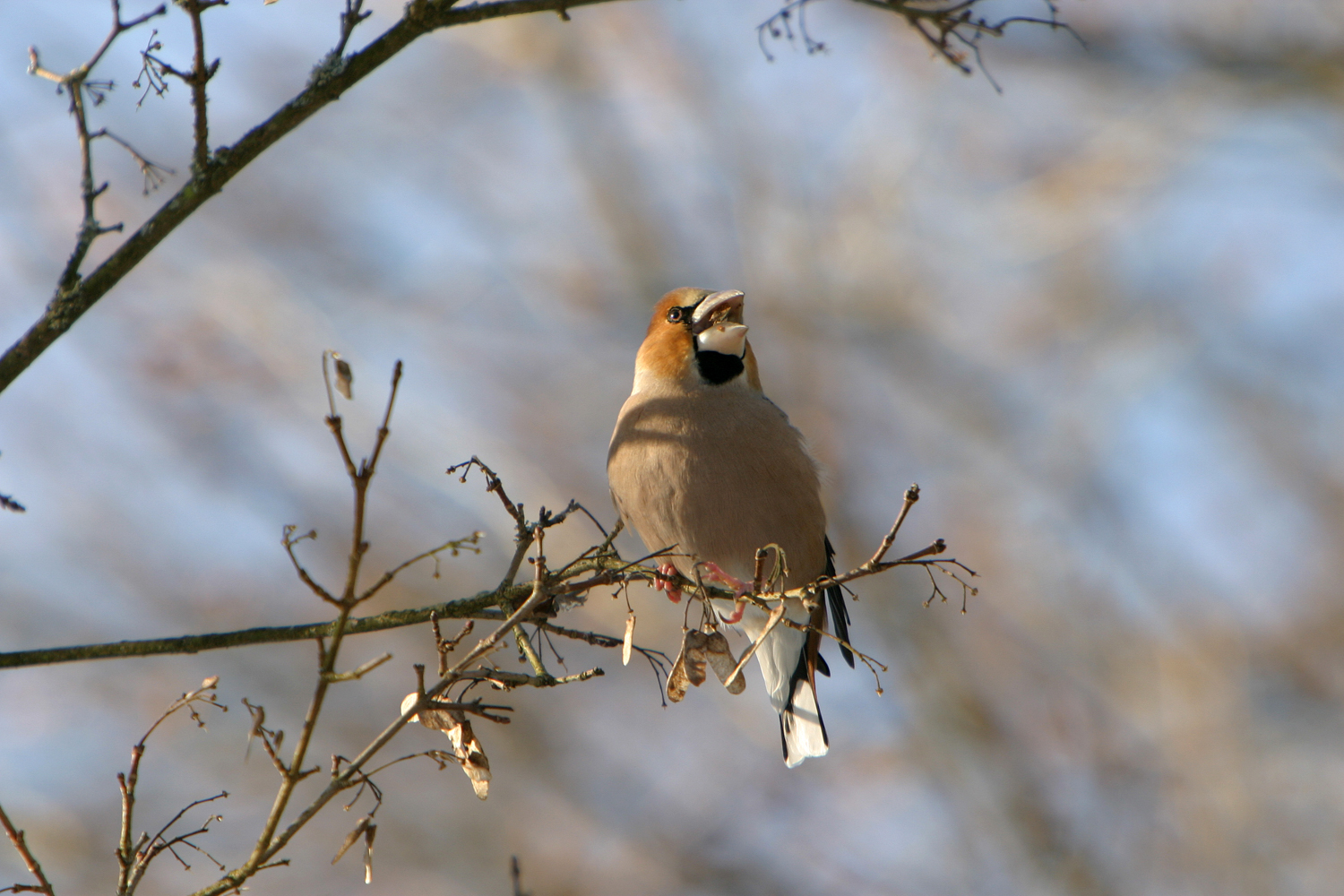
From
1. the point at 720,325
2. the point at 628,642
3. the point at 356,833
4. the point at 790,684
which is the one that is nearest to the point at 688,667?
the point at 628,642

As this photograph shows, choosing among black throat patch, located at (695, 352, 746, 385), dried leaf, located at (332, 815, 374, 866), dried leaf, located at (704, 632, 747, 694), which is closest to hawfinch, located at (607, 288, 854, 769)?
black throat patch, located at (695, 352, 746, 385)

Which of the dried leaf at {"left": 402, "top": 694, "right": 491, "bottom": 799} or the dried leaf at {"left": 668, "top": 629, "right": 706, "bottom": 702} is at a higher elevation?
the dried leaf at {"left": 668, "top": 629, "right": 706, "bottom": 702}

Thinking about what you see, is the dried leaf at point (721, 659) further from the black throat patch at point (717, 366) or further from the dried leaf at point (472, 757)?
the black throat patch at point (717, 366)

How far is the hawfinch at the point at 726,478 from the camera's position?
14.5ft

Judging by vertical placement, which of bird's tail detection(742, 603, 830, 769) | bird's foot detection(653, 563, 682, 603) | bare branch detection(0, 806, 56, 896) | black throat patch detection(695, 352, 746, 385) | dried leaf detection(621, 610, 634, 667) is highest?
black throat patch detection(695, 352, 746, 385)

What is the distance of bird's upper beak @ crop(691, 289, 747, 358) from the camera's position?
4.83 m

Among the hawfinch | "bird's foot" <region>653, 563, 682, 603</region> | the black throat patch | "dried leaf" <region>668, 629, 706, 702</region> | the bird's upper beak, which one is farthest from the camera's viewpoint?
the black throat patch

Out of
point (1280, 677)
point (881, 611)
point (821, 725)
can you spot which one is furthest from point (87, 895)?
point (1280, 677)

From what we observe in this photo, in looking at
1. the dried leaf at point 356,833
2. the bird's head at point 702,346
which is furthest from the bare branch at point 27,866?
the bird's head at point 702,346

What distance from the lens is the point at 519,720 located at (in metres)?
12.4

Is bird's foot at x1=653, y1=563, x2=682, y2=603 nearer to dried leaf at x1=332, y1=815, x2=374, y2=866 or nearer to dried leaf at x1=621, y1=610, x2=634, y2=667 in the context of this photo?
dried leaf at x1=621, y1=610, x2=634, y2=667

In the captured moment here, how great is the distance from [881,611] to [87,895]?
8.58m

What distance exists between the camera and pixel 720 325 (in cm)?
488

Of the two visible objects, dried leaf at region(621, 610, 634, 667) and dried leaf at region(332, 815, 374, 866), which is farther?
dried leaf at region(621, 610, 634, 667)
